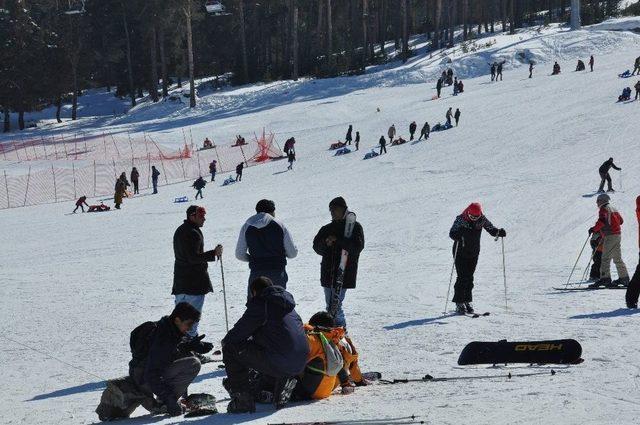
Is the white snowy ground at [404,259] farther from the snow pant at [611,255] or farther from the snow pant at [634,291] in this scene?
the snow pant at [611,255]

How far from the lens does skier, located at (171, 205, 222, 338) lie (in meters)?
9.59

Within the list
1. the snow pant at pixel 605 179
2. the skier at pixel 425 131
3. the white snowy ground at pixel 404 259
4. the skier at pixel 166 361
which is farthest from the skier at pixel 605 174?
the skier at pixel 166 361

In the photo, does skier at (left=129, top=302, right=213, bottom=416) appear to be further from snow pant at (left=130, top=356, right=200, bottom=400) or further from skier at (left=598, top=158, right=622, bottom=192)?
skier at (left=598, top=158, right=622, bottom=192)

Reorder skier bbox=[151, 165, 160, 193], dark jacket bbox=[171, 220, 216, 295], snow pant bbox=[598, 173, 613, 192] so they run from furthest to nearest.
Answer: skier bbox=[151, 165, 160, 193] → snow pant bbox=[598, 173, 613, 192] → dark jacket bbox=[171, 220, 216, 295]

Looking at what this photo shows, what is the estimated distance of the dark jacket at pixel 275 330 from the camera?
23.5ft

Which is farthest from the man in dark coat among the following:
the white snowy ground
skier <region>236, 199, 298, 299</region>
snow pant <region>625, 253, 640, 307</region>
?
snow pant <region>625, 253, 640, 307</region>

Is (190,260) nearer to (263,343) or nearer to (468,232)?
(263,343)

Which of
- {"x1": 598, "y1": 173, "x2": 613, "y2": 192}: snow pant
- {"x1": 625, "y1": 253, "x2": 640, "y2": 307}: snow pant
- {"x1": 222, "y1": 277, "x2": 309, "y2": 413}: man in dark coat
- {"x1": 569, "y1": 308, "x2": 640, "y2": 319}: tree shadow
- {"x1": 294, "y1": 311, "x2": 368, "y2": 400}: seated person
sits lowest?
{"x1": 598, "y1": 173, "x2": 613, "y2": 192}: snow pant

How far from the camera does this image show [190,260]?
9.65 metres

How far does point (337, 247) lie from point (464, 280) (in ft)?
9.19

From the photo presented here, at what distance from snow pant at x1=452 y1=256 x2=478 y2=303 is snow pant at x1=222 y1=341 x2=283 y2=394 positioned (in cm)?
526

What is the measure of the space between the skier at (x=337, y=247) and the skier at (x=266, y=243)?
51 centimetres

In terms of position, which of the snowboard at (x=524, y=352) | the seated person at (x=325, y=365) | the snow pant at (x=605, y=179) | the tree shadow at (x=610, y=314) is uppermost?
the seated person at (x=325, y=365)

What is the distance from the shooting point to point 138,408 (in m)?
8.16
